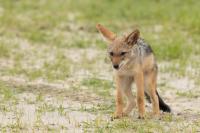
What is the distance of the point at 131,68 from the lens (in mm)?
9047

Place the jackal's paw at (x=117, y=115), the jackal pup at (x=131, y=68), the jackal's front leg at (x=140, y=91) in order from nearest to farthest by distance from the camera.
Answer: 1. the jackal pup at (x=131, y=68)
2. the jackal's front leg at (x=140, y=91)
3. the jackal's paw at (x=117, y=115)

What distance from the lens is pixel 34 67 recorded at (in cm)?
1287

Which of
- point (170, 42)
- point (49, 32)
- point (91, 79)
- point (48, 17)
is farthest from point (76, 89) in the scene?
point (48, 17)

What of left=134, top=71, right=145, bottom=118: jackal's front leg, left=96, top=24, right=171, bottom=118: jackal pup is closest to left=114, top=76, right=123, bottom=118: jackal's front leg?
left=96, top=24, right=171, bottom=118: jackal pup

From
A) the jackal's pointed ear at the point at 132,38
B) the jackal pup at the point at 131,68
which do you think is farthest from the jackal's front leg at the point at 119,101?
the jackal's pointed ear at the point at 132,38

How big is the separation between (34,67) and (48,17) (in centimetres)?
420

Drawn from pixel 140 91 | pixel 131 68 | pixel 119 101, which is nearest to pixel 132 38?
pixel 131 68

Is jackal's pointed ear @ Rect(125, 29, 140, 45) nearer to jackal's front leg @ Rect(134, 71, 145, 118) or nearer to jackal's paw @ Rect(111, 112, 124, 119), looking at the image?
jackal's front leg @ Rect(134, 71, 145, 118)

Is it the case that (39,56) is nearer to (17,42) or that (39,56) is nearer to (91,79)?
(17,42)

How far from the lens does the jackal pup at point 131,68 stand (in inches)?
352

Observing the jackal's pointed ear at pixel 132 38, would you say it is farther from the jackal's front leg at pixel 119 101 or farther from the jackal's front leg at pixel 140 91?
the jackal's front leg at pixel 119 101

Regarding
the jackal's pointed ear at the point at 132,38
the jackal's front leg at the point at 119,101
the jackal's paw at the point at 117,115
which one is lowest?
the jackal's paw at the point at 117,115

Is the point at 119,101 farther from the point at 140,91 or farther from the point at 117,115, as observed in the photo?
the point at 140,91

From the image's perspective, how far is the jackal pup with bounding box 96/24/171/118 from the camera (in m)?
8.93
